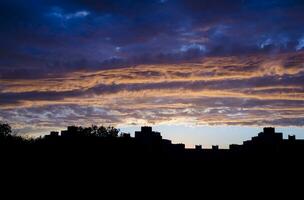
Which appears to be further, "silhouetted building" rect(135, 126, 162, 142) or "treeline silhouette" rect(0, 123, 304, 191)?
"silhouetted building" rect(135, 126, 162, 142)

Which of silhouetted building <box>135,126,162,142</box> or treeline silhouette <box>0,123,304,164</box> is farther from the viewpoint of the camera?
silhouetted building <box>135,126,162,142</box>

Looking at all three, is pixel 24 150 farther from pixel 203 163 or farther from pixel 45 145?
pixel 203 163

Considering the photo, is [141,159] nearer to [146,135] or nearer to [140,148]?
[140,148]

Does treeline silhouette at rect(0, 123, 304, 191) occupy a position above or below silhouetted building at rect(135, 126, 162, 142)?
below

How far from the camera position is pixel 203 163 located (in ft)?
147

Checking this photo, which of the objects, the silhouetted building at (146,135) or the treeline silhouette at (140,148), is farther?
the silhouetted building at (146,135)

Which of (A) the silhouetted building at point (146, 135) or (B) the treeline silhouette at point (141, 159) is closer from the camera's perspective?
(B) the treeline silhouette at point (141, 159)

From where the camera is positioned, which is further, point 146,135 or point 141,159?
point 146,135

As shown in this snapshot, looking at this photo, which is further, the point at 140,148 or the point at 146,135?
the point at 146,135

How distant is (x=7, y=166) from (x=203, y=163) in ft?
61.9

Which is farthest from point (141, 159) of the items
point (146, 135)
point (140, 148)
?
point (146, 135)

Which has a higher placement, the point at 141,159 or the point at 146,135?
the point at 146,135

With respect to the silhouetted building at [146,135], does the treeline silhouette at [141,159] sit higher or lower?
lower

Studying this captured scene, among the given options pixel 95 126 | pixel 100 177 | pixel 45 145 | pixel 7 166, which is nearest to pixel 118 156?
pixel 100 177
